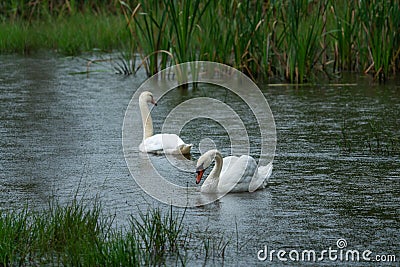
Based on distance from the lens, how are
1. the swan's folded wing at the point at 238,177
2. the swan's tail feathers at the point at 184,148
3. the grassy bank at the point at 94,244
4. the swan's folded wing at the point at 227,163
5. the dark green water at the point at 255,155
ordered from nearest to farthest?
the grassy bank at the point at 94,244 < the dark green water at the point at 255,155 < the swan's folded wing at the point at 238,177 < the swan's folded wing at the point at 227,163 < the swan's tail feathers at the point at 184,148

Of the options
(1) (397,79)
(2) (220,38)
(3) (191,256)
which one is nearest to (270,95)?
(2) (220,38)

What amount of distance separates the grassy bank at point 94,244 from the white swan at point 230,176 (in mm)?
1089

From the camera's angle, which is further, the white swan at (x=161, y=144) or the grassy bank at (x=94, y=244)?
the white swan at (x=161, y=144)

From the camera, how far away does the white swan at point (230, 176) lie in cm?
609

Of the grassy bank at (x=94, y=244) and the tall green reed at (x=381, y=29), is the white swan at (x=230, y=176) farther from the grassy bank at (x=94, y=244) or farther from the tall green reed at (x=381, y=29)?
the tall green reed at (x=381, y=29)

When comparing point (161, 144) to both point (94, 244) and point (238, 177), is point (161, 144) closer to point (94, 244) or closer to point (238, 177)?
point (238, 177)

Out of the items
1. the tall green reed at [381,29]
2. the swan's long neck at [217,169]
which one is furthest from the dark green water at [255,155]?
the tall green reed at [381,29]

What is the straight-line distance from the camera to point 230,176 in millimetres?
6121

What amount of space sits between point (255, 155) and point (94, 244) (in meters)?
2.90

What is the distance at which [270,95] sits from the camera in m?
9.92

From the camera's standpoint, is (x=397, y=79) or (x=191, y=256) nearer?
(x=191, y=256)

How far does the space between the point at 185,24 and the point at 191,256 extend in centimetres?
572

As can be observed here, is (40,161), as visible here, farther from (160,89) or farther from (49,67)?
(49,67)

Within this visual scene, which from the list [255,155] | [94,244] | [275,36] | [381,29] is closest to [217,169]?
[255,155]
